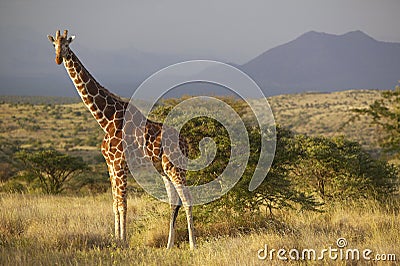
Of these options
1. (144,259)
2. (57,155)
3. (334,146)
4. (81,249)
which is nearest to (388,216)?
(334,146)

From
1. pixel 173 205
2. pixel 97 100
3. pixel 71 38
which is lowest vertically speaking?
pixel 173 205

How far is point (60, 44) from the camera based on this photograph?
6789 mm

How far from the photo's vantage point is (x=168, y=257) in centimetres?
618

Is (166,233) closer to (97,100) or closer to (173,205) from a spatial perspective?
(173,205)

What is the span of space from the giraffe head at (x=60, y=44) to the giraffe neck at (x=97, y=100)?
16 centimetres

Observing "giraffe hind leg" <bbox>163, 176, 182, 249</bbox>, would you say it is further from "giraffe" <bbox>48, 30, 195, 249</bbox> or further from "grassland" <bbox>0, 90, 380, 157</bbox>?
"grassland" <bbox>0, 90, 380, 157</bbox>

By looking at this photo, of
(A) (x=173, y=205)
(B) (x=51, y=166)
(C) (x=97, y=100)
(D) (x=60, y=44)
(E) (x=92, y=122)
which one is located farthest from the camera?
(E) (x=92, y=122)

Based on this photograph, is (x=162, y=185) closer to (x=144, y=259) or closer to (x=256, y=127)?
(x=256, y=127)

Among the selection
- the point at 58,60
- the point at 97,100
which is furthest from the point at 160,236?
the point at 58,60

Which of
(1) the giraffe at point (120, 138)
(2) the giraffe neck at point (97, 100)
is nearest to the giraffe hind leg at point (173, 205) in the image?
(1) the giraffe at point (120, 138)

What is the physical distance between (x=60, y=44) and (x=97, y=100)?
102 centimetres

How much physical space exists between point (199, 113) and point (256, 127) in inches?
50.5

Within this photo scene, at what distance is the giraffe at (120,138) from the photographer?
7020mm

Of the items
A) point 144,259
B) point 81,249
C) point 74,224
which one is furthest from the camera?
point 74,224
